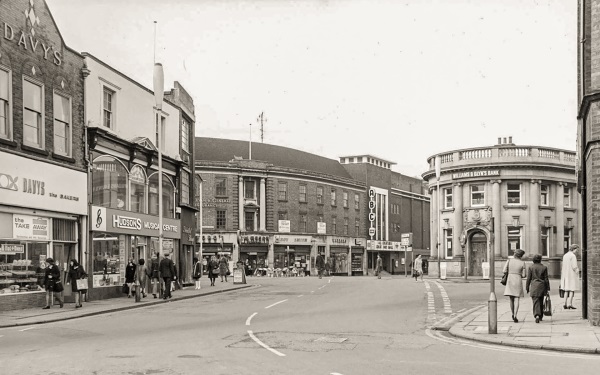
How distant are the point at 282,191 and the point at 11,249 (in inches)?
2148

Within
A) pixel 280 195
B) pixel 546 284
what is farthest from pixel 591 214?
pixel 280 195

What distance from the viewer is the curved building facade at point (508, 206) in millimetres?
59031

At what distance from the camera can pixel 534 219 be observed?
5872 centimetres

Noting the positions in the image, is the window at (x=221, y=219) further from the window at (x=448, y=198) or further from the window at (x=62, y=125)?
the window at (x=62, y=125)

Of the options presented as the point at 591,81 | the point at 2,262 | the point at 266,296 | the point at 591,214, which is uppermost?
the point at 591,81

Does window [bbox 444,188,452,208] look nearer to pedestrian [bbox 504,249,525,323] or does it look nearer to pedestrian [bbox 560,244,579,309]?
pedestrian [bbox 560,244,579,309]

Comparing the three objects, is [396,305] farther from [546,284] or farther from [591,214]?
[591,214]

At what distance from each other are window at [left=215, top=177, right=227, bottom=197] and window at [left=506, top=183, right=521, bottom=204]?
2825 cm

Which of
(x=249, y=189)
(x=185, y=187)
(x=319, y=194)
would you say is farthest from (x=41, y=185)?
(x=319, y=194)

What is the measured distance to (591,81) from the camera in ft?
55.5

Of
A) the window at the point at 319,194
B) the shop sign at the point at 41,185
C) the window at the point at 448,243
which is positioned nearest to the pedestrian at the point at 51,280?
the shop sign at the point at 41,185

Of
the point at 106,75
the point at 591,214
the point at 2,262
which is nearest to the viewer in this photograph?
the point at 591,214

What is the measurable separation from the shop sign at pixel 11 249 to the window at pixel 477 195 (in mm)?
44126

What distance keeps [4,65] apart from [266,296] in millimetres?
13785
